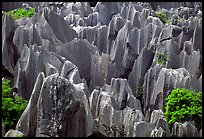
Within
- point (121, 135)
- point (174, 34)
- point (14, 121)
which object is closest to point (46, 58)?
point (14, 121)

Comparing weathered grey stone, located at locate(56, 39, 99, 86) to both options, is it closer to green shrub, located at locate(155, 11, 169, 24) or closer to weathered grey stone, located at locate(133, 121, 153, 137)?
weathered grey stone, located at locate(133, 121, 153, 137)

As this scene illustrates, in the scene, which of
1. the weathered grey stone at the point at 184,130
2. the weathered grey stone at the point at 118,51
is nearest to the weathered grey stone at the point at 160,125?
the weathered grey stone at the point at 184,130

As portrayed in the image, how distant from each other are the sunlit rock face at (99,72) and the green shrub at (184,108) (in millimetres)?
702

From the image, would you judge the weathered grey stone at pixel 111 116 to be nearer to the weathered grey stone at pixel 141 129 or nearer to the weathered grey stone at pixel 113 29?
the weathered grey stone at pixel 141 129

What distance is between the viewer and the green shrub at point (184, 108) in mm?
12680

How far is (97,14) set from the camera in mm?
28203

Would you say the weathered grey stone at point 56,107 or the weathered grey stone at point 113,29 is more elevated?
the weathered grey stone at point 113,29

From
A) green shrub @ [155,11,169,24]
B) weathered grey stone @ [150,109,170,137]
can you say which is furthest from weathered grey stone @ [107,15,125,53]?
weathered grey stone @ [150,109,170,137]

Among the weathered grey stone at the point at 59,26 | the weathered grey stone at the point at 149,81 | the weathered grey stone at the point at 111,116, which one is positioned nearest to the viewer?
the weathered grey stone at the point at 111,116

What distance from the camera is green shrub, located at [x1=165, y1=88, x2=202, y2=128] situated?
12680 mm

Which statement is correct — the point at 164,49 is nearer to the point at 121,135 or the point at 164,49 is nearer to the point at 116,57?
the point at 116,57

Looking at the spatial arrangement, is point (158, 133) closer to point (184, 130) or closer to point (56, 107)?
point (184, 130)

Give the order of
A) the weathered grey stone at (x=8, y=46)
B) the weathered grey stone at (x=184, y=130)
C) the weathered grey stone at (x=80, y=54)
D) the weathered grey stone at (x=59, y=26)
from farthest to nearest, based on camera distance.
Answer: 1. the weathered grey stone at (x=59, y=26)
2. the weathered grey stone at (x=80, y=54)
3. the weathered grey stone at (x=8, y=46)
4. the weathered grey stone at (x=184, y=130)

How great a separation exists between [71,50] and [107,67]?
200 cm
